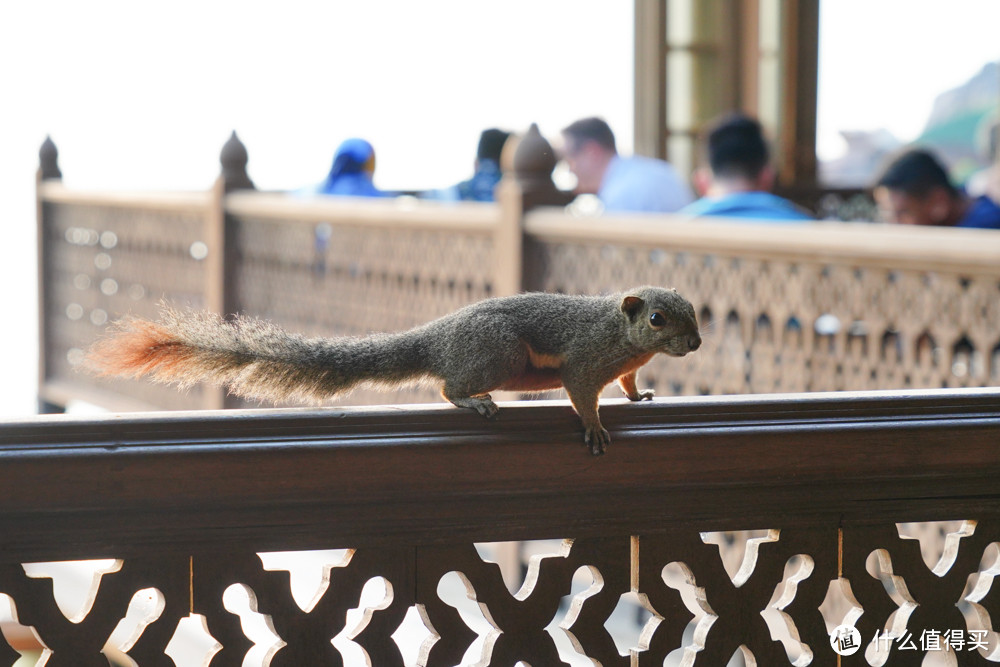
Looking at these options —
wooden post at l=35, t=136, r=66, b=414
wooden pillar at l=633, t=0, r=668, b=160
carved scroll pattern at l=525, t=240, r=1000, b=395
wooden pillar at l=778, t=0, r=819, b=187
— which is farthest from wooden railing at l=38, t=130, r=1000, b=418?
wooden pillar at l=778, t=0, r=819, b=187

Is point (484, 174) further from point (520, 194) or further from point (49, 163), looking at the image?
point (49, 163)

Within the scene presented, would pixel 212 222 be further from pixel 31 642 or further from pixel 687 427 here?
pixel 687 427

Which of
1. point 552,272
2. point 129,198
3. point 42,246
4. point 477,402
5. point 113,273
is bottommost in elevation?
point 113,273

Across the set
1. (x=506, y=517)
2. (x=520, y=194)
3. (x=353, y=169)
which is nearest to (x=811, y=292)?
(x=520, y=194)

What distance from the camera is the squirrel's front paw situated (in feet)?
3.81

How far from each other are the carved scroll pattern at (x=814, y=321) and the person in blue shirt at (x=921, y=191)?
0.58 metres

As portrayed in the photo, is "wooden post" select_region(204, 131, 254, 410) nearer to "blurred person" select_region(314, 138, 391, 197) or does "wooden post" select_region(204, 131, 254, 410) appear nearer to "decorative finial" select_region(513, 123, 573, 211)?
"blurred person" select_region(314, 138, 391, 197)

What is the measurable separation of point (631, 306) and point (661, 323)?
0.05m

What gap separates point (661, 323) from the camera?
1.42 meters

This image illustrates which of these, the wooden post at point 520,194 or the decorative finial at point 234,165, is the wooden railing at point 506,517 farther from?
the decorative finial at point 234,165

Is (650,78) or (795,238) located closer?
(795,238)

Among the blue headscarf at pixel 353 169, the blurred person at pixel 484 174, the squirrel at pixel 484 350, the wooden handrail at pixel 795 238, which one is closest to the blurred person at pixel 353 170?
the blue headscarf at pixel 353 169

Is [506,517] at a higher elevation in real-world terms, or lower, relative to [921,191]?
lower

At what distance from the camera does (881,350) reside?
3.33m
